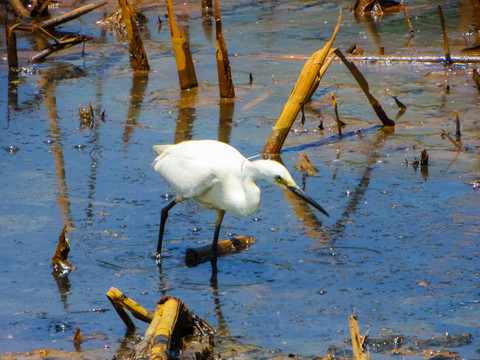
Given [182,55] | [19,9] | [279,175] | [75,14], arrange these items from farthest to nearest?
[19,9], [75,14], [182,55], [279,175]

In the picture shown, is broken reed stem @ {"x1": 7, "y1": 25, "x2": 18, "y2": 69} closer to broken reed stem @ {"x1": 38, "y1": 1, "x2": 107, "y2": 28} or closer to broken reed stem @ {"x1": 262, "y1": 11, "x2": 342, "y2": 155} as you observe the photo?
broken reed stem @ {"x1": 38, "y1": 1, "x2": 107, "y2": 28}

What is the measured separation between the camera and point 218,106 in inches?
400

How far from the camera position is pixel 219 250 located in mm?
5832

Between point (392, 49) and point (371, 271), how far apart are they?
8.51m

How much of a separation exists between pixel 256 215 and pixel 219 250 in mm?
884

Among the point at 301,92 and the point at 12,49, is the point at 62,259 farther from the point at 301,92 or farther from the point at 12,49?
the point at 12,49

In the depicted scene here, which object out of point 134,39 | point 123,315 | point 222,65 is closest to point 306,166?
point 222,65

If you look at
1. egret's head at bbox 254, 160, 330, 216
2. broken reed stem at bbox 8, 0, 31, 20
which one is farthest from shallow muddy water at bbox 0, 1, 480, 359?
broken reed stem at bbox 8, 0, 31, 20

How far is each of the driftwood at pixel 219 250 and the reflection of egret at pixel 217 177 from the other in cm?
14

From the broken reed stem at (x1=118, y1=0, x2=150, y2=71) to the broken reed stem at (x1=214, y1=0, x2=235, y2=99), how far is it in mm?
1814

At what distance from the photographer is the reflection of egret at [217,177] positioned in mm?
5438

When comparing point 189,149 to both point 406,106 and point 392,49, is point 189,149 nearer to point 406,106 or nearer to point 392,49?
point 406,106

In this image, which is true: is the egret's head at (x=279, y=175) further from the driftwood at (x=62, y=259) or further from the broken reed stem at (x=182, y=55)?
the broken reed stem at (x=182, y=55)

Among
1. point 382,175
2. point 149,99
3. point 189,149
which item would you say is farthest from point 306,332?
point 149,99
